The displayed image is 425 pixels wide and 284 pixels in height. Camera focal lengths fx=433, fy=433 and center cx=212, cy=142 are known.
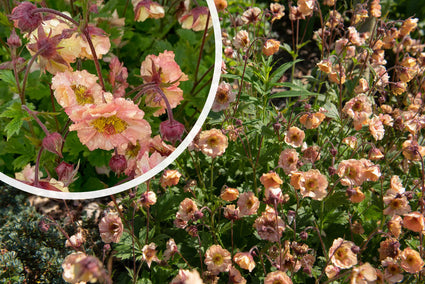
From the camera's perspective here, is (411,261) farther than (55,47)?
Yes

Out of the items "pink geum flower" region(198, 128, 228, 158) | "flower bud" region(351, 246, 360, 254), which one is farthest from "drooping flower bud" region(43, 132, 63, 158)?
"flower bud" region(351, 246, 360, 254)

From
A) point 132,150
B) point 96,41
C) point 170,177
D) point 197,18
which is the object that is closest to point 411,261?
point 170,177

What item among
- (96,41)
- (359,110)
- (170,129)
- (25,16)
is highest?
(25,16)

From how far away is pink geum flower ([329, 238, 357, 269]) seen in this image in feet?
3.94

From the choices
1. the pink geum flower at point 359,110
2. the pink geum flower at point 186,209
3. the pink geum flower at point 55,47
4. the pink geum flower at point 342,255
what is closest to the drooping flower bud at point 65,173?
the pink geum flower at point 55,47

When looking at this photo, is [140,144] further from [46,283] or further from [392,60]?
[392,60]

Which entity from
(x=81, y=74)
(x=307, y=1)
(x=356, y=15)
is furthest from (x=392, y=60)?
(x=81, y=74)

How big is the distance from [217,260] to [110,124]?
546 millimetres

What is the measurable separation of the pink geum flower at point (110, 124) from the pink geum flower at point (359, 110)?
746 mm

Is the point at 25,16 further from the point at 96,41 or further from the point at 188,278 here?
the point at 188,278

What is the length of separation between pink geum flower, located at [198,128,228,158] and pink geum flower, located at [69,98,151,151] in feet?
0.99

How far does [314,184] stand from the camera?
1.36 m

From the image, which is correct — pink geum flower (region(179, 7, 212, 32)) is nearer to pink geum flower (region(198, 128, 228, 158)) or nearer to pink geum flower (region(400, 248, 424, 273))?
pink geum flower (region(198, 128, 228, 158))

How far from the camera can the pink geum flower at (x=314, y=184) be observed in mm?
1347
